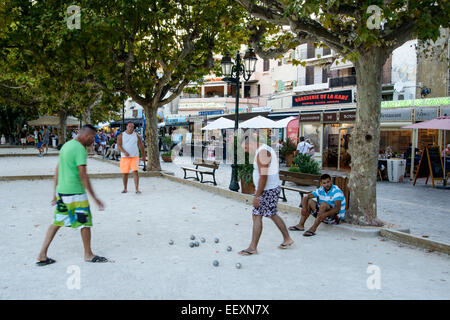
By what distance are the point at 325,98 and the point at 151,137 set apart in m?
12.1

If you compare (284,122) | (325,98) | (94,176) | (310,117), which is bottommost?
(94,176)

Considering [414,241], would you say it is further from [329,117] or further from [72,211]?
[329,117]

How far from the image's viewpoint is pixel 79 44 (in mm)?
12828

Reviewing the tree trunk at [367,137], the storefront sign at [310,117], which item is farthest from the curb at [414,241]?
the storefront sign at [310,117]

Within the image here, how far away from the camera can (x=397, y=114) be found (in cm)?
1756

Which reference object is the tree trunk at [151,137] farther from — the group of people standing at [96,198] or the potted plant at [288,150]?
the group of people standing at [96,198]

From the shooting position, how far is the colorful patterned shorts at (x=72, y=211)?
15.4 ft

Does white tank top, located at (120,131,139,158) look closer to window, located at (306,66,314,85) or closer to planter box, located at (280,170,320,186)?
planter box, located at (280,170,320,186)

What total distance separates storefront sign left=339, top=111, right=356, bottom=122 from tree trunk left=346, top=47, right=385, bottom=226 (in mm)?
11692

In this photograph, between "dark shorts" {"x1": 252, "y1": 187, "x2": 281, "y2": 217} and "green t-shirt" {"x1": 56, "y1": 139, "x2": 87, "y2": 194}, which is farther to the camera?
"dark shorts" {"x1": 252, "y1": 187, "x2": 281, "y2": 217}

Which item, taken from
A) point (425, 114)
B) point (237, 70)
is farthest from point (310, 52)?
point (237, 70)

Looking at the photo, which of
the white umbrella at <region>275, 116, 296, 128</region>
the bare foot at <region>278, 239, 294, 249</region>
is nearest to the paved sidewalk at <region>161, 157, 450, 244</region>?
the bare foot at <region>278, 239, 294, 249</region>

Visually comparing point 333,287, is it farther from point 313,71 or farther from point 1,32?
point 313,71

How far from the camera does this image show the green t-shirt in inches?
184
